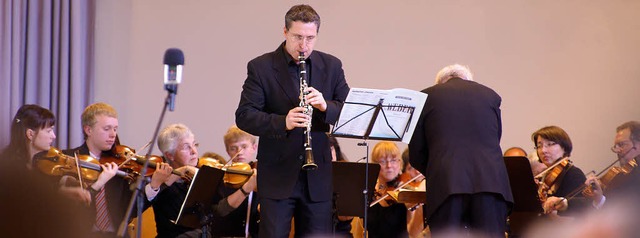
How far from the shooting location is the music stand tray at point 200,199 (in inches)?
180

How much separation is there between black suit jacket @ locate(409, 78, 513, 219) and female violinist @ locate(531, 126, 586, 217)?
1.24m

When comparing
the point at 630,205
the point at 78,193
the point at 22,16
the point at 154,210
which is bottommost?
the point at 154,210

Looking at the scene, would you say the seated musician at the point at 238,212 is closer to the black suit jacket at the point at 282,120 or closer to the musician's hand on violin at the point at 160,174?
the musician's hand on violin at the point at 160,174

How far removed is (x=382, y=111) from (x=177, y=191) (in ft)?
5.65

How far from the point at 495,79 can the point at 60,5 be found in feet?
13.1

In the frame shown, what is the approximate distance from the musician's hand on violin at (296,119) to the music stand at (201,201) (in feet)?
Result: 3.53

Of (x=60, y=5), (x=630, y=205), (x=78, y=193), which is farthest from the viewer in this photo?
(x=60, y=5)

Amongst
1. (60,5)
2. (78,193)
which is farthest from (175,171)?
(60,5)

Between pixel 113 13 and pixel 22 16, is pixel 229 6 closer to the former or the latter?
pixel 113 13

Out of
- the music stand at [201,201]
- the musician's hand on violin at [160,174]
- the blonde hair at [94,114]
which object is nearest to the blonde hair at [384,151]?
the music stand at [201,201]

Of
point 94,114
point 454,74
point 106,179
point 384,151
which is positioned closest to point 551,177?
point 384,151

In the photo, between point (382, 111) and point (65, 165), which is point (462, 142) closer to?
point (382, 111)

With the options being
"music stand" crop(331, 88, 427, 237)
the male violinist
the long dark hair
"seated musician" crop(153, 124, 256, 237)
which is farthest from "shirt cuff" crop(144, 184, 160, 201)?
"music stand" crop(331, 88, 427, 237)

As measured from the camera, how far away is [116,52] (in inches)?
276
